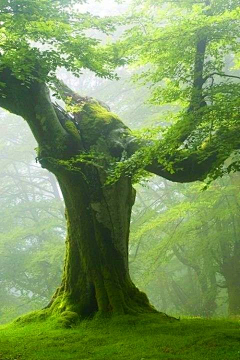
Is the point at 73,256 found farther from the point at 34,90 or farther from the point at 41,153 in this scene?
the point at 34,90

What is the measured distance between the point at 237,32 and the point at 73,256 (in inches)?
214

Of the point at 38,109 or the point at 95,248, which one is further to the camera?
the point at 95,248

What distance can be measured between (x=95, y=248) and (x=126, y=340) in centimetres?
222

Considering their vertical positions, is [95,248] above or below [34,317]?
above

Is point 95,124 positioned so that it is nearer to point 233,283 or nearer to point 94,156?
point 94,156

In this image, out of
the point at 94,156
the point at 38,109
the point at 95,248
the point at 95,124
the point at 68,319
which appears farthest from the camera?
the point at 95,124

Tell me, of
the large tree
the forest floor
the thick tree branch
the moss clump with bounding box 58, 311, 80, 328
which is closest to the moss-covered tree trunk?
the large tree

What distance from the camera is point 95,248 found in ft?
24.7

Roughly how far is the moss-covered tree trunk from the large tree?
2 centimetres

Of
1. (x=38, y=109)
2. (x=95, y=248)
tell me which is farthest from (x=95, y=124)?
(x=95, y=248)

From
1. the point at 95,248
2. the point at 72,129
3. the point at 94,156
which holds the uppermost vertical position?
the point at 72,129

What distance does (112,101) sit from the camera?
68.3 feet

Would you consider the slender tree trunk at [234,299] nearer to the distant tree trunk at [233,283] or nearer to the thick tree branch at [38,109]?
the distant tree trunk at [233,283]

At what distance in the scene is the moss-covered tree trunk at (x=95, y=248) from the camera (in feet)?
24.1
